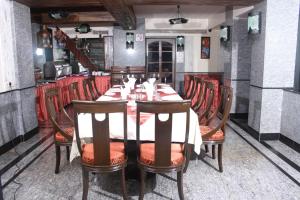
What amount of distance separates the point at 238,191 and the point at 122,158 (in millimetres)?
1261

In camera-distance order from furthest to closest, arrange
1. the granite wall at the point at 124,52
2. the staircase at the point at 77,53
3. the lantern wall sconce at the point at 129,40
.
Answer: the staircase at the point at 77,53
the granite wall at the point at 124,52
the lantern wall sconce at the point at 129,40

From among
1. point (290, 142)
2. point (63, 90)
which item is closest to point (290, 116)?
point (290, 142)

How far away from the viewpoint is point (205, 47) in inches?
373

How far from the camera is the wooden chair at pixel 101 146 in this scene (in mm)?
2070

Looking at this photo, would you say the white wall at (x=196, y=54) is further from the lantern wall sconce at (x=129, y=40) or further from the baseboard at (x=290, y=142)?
the baseboard at (x=290, y=142)

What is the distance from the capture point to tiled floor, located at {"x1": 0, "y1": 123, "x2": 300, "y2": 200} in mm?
2578

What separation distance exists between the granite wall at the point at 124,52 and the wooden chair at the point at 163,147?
22.5 ft

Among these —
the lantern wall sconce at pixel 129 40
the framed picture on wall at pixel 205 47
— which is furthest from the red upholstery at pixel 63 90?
the framed picture on wall at pixel 205 47

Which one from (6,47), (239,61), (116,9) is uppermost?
(116,9)

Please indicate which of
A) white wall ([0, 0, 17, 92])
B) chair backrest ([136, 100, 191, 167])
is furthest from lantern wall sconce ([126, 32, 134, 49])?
chair backrest ([136, 100, 191, 167])

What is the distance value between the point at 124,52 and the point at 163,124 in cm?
726

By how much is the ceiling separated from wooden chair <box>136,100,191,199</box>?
263 centimetres

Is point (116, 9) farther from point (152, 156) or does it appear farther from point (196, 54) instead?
point (196, 54)

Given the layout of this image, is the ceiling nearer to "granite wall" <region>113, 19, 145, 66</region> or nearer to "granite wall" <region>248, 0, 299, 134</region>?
"granite wall" <region>248, 0, 299, 134</region>
